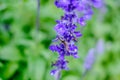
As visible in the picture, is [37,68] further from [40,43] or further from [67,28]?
[67,28]

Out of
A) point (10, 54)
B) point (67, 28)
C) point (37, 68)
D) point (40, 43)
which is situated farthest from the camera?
point (40, 43)

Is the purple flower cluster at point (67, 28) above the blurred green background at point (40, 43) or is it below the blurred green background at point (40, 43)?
above

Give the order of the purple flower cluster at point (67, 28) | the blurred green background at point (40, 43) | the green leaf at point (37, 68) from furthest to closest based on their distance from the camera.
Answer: the blurred green background at point (40, 43) → the green leaf at point (37, 68) → the purple flower cluster at point (67, 28)

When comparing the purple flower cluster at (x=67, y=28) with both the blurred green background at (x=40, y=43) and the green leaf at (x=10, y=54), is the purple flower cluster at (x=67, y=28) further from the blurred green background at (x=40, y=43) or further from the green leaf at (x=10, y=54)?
the green leaf at (x=10, y=54)

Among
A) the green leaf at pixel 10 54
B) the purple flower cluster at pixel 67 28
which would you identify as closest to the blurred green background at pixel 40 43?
the green leaf at pixel 10 54

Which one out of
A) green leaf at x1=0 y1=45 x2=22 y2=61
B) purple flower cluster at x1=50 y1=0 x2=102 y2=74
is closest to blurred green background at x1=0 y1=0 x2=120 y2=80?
green leaf at x1=0 y1=45 x2=22 y2=61

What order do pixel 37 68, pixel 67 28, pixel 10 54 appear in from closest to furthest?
pixel 67 28 → pixel 37 68 → pixel 10 54

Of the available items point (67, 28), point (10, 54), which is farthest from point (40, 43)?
point (67, 28)

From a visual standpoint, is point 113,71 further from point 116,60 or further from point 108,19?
point 108,19

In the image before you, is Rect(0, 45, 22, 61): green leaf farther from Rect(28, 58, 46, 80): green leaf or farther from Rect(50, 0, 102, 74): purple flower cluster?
Rect(50, 0, 102, 74): purple flower cluster
